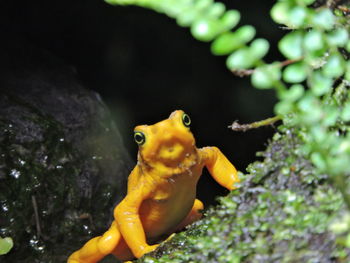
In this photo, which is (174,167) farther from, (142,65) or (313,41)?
(142,65)

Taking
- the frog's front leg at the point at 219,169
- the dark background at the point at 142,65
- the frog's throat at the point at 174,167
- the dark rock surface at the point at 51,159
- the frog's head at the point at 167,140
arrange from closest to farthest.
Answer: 1. the frog's head at the point at 167,140
2. the frog's throat at the point at 174,167
3. the frog's front leg at the point at 219,169
4. the dark rock surface at the point at 51,159
5. the dark background at the point at 142,65

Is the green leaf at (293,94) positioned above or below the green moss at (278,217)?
above

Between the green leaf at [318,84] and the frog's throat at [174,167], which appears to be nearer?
the green leaf at [318,84]

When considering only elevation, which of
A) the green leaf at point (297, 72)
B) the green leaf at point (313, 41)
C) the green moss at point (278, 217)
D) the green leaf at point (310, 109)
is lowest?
the green moss at point (278, 217)

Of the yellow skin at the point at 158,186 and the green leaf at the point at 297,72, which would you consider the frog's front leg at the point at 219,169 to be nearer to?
the yellow skin at the point at 158,186

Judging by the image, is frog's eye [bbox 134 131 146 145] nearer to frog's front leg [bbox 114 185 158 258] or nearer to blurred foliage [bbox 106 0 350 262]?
frog's front leg [bbox 114 185 158 258]

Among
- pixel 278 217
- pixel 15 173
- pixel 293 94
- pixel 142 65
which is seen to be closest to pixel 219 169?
pixel 278 217

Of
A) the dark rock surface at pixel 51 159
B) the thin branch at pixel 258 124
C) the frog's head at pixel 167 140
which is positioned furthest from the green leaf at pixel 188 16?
the dark rock surface at pixel 51 159
